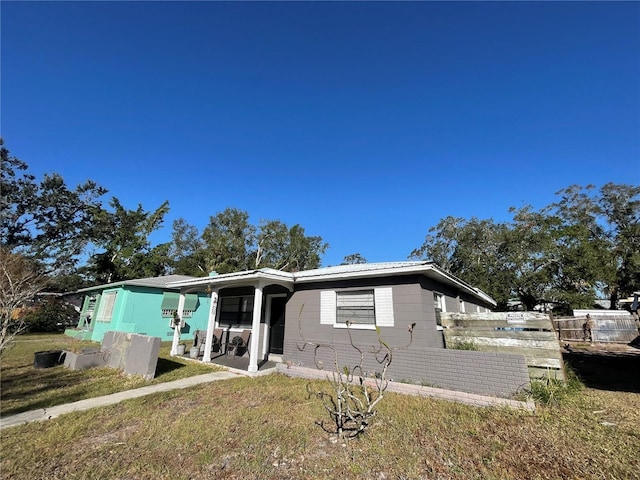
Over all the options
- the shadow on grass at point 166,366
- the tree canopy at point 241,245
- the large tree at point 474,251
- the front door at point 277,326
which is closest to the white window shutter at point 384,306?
the front door at point 277,326

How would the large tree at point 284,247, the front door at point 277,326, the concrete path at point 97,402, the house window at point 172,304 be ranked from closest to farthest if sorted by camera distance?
the concrete path at point 97,402 → the front door at point 277,326 → the house window at point 172,304 → the large tree at point 284,247

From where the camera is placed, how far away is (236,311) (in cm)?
1163

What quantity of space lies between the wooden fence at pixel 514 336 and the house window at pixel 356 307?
6.55ft

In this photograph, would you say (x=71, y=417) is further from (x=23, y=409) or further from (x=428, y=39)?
(x=428, y=39)

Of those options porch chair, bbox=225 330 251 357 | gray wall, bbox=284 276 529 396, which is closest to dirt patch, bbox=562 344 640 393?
gray wall, bbox=284 276 529 396

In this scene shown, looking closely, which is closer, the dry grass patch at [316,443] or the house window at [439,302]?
the dry grass patch at [316,443]

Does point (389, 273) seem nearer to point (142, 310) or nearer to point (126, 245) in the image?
point (142, 310)

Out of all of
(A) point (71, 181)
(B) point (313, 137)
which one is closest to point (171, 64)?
(B) point (313, 137)

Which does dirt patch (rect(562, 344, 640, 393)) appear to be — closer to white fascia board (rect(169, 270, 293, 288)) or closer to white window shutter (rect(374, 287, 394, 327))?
white window shutter (rect(374, 287, 394, 327))

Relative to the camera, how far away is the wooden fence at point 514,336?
5980 millimetres

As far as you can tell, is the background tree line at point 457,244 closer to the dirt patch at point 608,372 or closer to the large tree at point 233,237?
the large tree at point 233,237

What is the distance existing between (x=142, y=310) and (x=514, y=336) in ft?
52.8

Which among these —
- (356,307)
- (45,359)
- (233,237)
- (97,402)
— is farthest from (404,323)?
→ (233,237)

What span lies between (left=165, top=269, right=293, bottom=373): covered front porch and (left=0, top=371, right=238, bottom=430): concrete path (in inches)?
62.1
